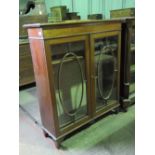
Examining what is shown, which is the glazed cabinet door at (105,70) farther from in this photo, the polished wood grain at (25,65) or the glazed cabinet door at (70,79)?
the polished wood grain at (25,65)

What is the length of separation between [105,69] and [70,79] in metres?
0.51

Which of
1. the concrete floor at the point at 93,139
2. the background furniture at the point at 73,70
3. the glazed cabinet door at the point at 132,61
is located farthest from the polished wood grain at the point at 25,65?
the glazed cabinet door at the point at 132,61

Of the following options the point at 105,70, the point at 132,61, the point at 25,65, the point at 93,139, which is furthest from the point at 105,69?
the point at 25,65

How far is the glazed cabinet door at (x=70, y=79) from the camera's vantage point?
1614mm

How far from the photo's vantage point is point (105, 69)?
2.13m

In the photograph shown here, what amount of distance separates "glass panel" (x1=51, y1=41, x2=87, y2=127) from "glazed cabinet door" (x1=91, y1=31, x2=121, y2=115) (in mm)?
126

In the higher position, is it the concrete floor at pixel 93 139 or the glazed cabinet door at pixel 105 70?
the glazed cabinet door at pixel 105 70

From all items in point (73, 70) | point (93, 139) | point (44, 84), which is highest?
point (73, 70)

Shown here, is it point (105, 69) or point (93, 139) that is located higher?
point (105, 69)

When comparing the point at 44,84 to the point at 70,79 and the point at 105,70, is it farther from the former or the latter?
the point at 105,70

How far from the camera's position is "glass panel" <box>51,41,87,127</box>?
1.65m

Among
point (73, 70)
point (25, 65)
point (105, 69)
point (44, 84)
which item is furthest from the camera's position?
point (25, 65)

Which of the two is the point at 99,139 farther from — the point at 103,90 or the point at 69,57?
the point at 69,57
